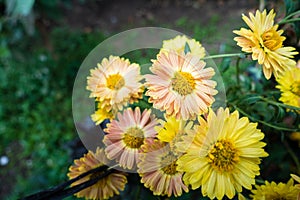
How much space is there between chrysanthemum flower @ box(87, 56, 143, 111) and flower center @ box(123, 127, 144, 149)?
3cm

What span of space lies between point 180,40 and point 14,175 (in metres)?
1.13

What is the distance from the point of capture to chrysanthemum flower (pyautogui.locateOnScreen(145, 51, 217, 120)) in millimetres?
415

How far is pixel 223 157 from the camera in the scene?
420 mm

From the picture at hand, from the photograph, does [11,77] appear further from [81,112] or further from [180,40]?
[180,40]

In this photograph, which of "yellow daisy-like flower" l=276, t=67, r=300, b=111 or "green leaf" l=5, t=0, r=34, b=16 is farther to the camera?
"green leaf" l=5, t=0, r=34, b=16

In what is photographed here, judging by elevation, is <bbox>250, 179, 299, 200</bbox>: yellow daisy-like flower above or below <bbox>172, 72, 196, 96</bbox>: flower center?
below

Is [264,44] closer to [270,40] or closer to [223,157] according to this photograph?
[270,40]

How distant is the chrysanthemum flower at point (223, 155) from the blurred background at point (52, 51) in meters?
0.76

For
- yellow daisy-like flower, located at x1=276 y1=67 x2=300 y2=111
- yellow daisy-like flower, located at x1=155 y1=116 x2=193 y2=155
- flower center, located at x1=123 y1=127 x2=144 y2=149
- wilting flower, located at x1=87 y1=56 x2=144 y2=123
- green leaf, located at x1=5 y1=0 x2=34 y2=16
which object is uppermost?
green leaf, located at x1=5 y1=0 x2=34 y2=16

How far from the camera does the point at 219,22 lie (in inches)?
72.6

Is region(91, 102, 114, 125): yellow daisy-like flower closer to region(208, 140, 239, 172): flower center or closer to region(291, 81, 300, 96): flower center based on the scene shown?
region(208, 140, 239, 172): flower center

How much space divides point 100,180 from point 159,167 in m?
0.10

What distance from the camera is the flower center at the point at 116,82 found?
480 millimetres

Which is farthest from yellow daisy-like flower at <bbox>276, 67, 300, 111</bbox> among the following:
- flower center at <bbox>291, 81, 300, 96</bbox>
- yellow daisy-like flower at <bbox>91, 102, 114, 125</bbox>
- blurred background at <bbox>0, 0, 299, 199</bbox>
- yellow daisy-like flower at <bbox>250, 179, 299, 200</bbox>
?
blurred background at <bbox>0, 0, 299, 199</bbox>
